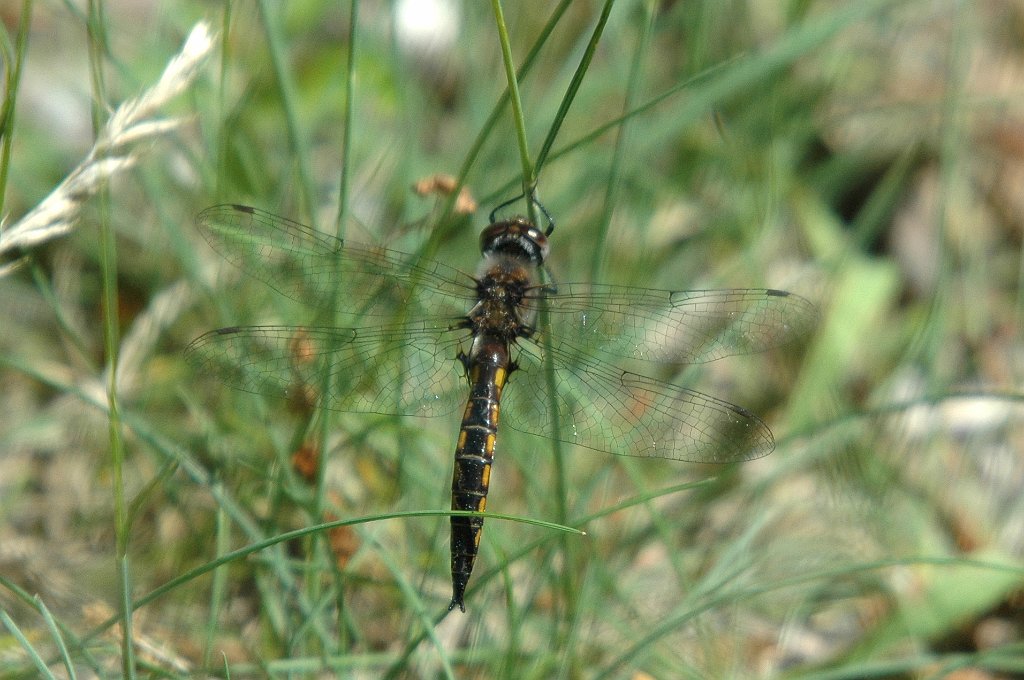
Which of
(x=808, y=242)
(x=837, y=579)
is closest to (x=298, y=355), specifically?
(x=837, y=579)

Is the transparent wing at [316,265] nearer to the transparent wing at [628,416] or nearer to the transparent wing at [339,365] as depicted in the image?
the transparent wing at [339,365]

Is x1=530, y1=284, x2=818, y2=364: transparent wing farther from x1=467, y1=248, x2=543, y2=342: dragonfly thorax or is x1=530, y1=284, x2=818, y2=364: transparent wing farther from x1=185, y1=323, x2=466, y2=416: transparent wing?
x1=185, y1=323, x2=466, y2=416: transparent wing

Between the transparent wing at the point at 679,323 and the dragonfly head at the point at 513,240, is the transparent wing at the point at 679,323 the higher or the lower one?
the lower one

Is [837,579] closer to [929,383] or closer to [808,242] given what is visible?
[929,383]

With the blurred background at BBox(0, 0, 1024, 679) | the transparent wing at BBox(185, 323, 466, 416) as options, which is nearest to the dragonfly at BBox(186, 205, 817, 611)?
the transparent wing at BBox(185, 323, 466, 416)

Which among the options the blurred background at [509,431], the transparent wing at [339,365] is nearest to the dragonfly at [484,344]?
the transparent wing at [339,365]

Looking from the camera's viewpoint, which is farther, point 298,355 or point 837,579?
point 837,579

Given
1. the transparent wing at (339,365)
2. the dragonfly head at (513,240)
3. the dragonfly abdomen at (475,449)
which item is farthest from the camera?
the dragonfly head at (513,240)

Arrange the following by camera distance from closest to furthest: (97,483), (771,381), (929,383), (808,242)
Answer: (97,483), (929,383), (771,381), (808,242)
